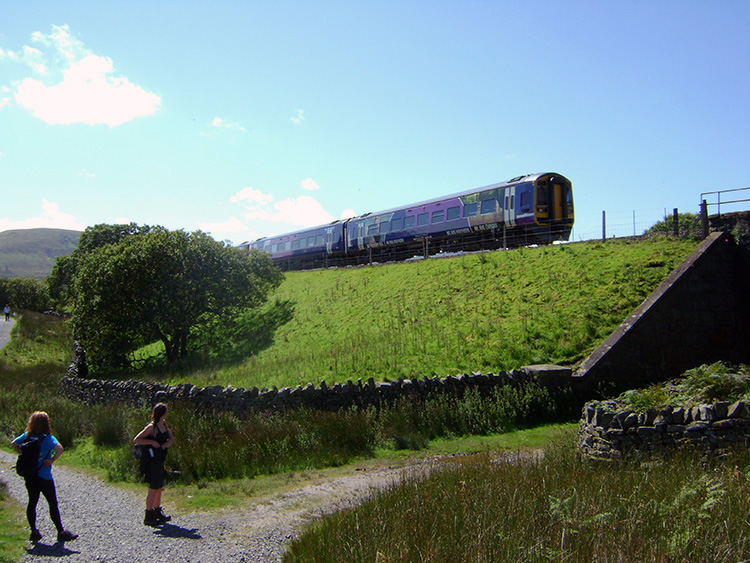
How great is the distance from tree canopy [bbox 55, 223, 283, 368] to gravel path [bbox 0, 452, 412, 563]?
46.3 ft

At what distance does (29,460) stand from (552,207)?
21.0 metres

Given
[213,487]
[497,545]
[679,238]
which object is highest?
[679,238]

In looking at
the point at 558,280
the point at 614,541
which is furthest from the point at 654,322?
the point at 614,541

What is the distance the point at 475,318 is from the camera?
1627 centimetres

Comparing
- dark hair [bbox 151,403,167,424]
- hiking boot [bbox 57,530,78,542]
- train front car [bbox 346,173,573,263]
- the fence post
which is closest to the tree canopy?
train front car [bbox 346,173,573,263]

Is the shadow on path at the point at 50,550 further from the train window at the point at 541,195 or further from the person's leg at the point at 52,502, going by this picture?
the train window at the point at 541,195

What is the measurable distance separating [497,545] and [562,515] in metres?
0.68

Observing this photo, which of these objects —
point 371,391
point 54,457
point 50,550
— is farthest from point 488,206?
point 50,550

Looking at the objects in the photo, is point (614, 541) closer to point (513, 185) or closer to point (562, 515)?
point (562, 515)

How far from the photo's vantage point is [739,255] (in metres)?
15.6

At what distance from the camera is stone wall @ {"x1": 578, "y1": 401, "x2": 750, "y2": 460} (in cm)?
675

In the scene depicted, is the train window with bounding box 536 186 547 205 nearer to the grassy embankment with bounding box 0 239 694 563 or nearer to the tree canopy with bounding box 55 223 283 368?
the grassy embankment with bounding box 0 239 694 563

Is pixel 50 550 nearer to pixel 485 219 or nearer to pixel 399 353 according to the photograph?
pixel 399 353

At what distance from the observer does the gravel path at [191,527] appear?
5.93 m
